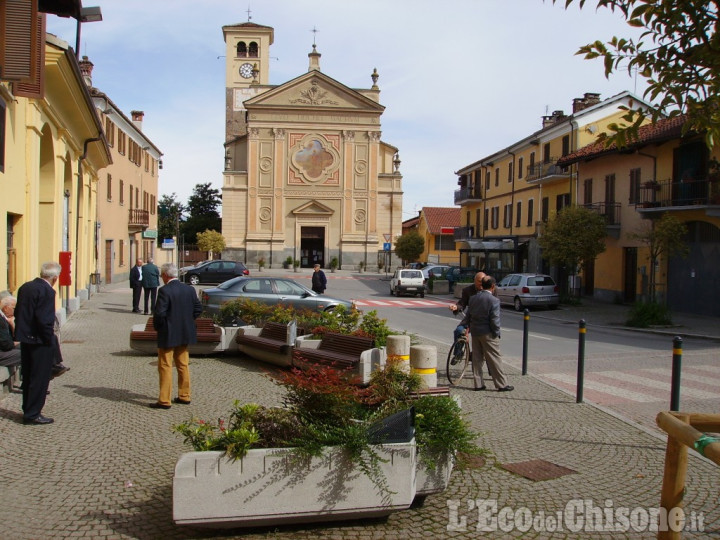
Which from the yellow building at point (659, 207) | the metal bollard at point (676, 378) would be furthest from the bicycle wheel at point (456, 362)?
the yellow building at point (659, 207)

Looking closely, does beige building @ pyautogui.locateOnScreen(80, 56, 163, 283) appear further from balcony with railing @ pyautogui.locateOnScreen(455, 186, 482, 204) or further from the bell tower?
the bell tower

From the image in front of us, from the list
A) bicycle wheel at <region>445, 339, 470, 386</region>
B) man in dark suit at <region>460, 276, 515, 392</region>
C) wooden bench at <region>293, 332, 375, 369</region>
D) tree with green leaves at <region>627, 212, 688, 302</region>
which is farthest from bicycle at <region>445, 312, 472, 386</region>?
tree with green leaves at <region>627, 212, 688, 302</region>

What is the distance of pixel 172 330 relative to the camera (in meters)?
7.62

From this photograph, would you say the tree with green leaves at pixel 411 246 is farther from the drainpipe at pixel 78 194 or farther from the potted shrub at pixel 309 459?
the potted shrub at pixel 309 459

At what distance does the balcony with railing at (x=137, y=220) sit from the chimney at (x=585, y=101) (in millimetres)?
27007

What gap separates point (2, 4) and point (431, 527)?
781cm

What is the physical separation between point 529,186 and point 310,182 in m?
28.2

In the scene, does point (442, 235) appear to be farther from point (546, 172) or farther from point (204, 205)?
point (204, 205)

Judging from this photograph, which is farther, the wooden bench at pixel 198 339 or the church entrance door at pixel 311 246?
the church entrance door at pixel 311 246

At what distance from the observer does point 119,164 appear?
36188 millimetres

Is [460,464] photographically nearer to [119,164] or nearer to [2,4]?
[2,4]

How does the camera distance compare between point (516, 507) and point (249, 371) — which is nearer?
point (516, 507)

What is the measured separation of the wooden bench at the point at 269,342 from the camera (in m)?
10.5

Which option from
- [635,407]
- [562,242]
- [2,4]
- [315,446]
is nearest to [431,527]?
[315,446]
